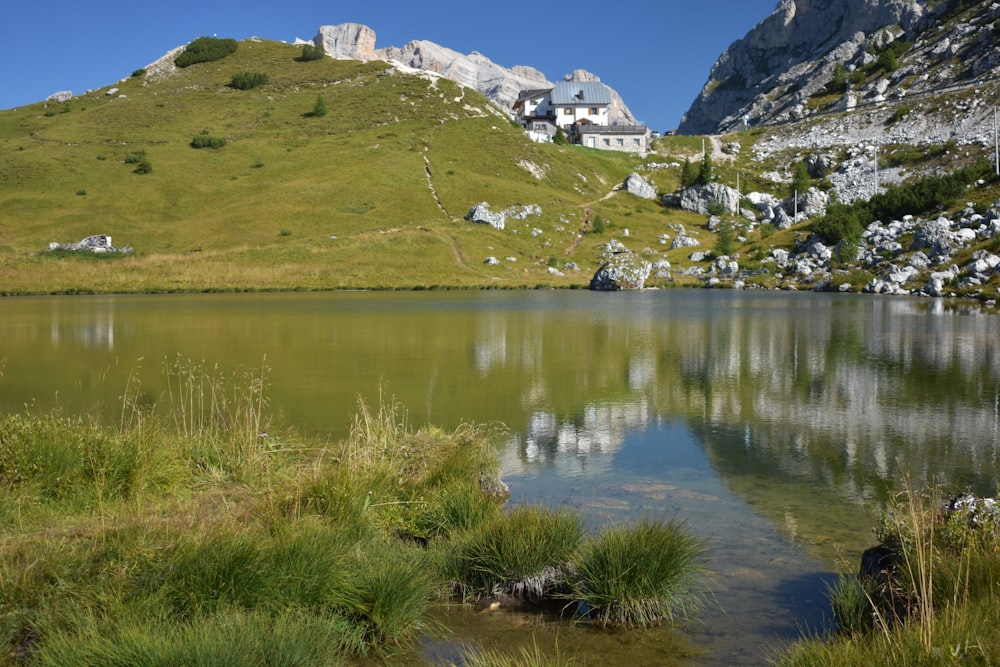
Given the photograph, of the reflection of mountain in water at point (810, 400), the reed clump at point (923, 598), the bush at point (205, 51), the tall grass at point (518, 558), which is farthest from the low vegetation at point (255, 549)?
the bush at point (205, 51)

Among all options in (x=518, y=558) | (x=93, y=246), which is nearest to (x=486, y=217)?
(x=93, y=246)

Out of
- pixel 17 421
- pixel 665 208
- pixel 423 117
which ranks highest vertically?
pixel 423 117

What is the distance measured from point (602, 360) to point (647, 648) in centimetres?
1886

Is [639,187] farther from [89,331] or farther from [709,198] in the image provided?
[89,331]

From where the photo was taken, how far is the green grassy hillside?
243 ft

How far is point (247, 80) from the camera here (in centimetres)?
14550

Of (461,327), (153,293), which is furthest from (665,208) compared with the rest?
(461,327)

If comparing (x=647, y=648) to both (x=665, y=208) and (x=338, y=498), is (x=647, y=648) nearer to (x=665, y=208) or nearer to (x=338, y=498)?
(x=338, y=498)

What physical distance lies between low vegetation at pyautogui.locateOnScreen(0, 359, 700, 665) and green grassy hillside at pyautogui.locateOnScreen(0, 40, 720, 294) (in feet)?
203

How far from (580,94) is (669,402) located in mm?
157478

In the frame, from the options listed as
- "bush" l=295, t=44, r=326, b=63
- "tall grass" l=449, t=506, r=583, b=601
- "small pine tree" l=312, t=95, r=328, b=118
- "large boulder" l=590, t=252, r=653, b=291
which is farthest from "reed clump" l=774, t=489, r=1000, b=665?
"bush" l=295, t=44, r=326, b=63

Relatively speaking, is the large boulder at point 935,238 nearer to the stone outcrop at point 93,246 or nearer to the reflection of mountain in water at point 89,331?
the reflection of mountain in water at point 89,331

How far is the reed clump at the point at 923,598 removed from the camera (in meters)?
4.88

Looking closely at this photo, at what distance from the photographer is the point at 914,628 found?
5355 mm
